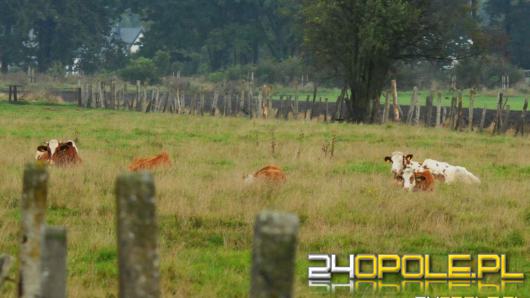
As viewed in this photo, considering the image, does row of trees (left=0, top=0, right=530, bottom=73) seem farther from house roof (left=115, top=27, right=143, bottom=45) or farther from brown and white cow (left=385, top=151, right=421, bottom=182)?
brown and white cow (left=385, top=151, right=421, bottom=182)

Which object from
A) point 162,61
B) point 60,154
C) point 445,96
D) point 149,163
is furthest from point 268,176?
point 162,61

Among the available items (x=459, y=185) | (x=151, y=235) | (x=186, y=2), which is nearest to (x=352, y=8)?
(x=459, y=185)

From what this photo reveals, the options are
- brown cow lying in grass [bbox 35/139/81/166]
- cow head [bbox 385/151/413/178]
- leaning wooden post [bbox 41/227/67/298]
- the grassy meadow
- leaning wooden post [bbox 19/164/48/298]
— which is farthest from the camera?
brown cow lying in grass [bbox 35/139/81/166]

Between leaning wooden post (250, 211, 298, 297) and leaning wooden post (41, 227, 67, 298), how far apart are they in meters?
0.87

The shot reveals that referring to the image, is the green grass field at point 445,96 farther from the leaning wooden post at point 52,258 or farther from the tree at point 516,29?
the leaning wooden post at point 52,258

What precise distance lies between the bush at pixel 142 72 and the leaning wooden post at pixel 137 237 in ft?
238

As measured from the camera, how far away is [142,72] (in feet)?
249

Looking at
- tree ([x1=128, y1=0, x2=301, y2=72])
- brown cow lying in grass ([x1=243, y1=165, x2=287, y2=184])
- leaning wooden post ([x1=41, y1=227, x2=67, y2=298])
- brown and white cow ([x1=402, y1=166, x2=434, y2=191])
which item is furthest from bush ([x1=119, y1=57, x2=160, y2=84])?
leaning wooden post ([x1=41, y1=227, x2=67, y2=298])

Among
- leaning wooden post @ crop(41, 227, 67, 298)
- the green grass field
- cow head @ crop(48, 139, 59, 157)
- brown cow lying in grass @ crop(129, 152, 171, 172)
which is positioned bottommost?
the green grass field

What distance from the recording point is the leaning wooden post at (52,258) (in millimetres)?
3998

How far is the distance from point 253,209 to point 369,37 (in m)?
23.0

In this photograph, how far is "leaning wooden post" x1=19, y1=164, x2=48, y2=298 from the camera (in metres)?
4.18

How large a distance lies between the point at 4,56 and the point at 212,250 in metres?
74.6

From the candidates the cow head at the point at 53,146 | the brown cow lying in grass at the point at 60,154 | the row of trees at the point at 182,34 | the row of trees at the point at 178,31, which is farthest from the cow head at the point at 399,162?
the row of trees at the point at 178,31
